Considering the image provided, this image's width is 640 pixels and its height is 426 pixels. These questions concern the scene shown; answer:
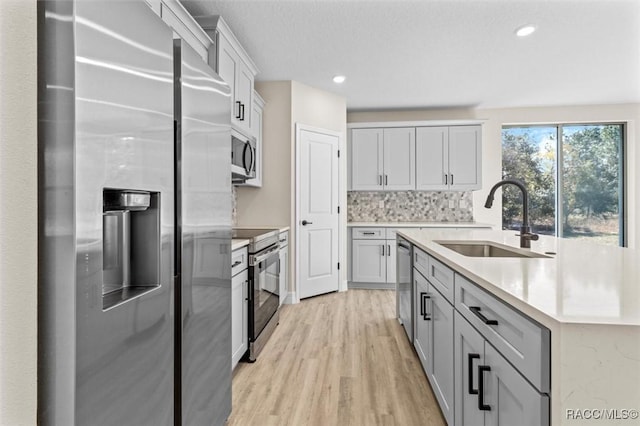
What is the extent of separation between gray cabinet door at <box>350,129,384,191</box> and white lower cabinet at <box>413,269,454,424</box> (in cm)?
281

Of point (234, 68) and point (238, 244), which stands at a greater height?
point (234, 68)

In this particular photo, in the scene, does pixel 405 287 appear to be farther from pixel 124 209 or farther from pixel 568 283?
pixel 124 209

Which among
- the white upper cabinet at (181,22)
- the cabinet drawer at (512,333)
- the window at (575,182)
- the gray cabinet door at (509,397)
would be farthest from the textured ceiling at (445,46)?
the gray cabinet door at (509,397)

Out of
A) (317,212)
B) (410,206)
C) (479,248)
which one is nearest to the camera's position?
(479,248)

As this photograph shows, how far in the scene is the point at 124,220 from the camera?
0.93m

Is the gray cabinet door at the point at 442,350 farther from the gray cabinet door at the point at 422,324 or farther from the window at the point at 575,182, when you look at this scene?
the window at the point at 575,182

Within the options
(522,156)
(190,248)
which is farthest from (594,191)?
(190,248)

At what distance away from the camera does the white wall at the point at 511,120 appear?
4.99 m

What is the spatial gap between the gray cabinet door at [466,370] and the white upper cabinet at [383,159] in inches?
145

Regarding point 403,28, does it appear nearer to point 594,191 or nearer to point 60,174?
point 60,174

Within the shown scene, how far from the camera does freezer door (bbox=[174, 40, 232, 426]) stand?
1096mm

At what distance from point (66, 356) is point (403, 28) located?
305 cm

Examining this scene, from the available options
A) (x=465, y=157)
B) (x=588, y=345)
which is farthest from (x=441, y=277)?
(x=465, y=157)

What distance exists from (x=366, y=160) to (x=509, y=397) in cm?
424
